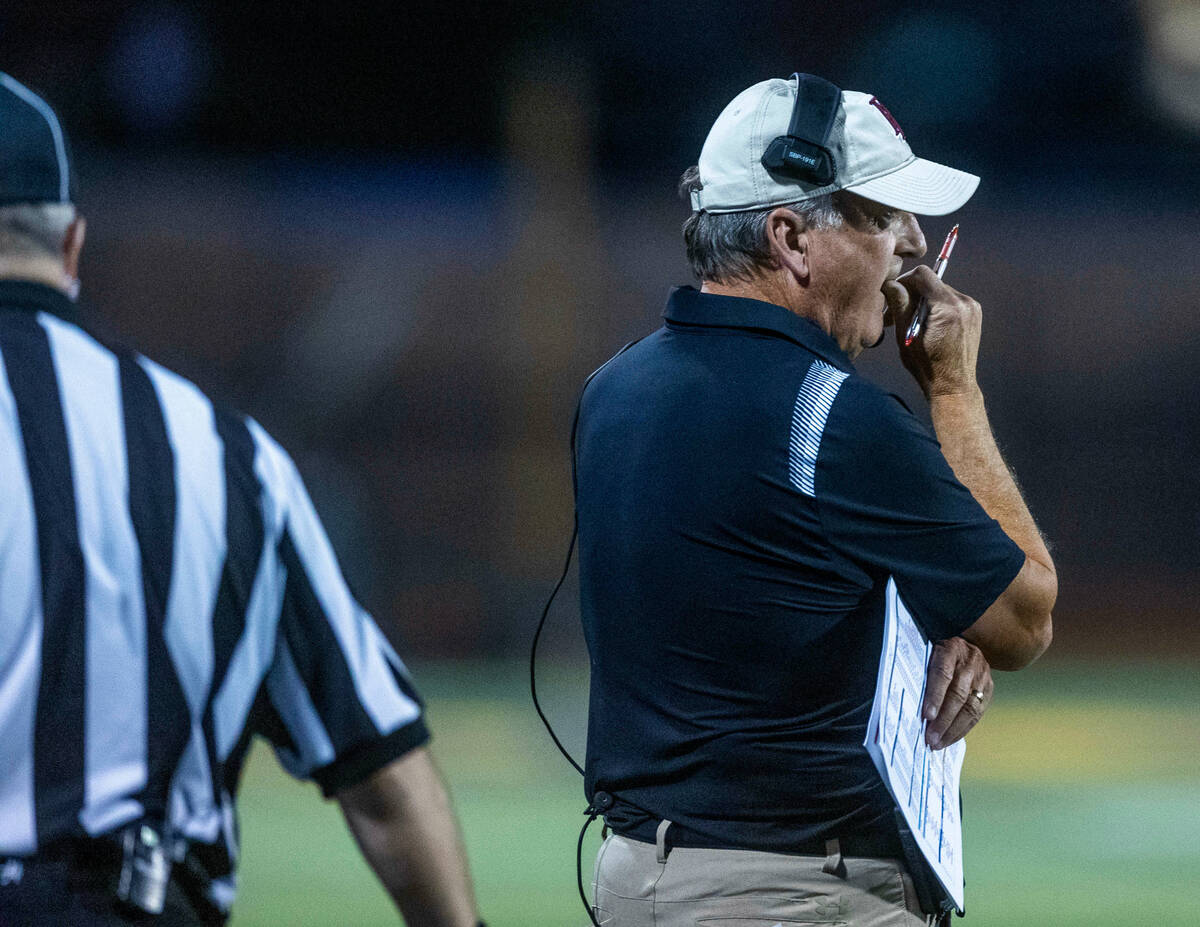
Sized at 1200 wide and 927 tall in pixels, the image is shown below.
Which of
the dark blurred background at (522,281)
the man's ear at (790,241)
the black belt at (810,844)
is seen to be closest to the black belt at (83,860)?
the black belt at (810,844)

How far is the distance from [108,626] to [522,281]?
1061 centimetres

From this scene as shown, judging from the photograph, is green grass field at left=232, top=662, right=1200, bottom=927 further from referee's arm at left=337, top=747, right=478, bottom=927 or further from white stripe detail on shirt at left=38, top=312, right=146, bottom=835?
white stripe detail on shirt at left=38, top=312, right=146, bottom=835

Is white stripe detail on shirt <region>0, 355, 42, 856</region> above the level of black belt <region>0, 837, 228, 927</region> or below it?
above

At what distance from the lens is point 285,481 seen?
164 cm

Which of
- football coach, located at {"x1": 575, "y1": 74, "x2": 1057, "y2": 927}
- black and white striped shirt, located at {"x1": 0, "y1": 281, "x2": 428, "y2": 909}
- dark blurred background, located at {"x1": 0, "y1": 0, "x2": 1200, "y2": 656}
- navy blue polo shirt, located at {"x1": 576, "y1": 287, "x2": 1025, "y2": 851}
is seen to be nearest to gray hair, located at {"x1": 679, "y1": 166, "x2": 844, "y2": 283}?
football coach, located at {"x1": 575, "y1": 74, "x2": 1057, "y2": 927}

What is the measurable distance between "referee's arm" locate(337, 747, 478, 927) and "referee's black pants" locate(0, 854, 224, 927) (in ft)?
0.80

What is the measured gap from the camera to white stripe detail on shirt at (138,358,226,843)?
1.54m

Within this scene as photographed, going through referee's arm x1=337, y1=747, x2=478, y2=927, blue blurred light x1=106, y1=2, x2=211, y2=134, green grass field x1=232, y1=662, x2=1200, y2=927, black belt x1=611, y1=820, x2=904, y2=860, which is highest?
referee's arm x1=337, y1=747, x2=478, y2=927

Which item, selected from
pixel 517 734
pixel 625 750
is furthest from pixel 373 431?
pixel 625 750

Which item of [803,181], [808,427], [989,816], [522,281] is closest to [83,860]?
[808,427]

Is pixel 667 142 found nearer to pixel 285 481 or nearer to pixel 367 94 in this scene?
pixel 367 94

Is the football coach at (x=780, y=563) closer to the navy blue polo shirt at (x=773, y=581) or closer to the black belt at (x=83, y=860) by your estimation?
the navy blue polo shirt at (x=773, y=581)

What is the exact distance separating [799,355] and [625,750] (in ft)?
1.83

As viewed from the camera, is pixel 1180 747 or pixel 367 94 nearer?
pixel 1180 747
